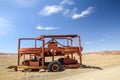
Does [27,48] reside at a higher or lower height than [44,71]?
higher

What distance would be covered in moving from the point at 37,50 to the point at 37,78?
17.7ft

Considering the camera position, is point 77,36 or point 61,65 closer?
point 61,65

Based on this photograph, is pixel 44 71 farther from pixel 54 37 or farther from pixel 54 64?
pixel 54 37

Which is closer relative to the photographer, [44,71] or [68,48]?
[44,71]

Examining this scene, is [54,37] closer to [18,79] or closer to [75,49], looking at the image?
[75,49]

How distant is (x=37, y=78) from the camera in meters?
15.8

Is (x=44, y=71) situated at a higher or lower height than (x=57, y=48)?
lower

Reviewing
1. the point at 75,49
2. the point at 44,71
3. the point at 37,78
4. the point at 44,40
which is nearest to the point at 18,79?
the point at 37,78

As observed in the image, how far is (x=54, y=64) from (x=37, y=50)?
7.21ft

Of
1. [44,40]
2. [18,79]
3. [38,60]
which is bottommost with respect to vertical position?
[18,79]

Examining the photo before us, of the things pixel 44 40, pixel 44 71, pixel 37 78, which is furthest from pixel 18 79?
pixel 44 40

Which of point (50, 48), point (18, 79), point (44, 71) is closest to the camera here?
point (18, 79)

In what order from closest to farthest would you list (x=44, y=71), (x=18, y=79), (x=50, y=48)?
(x=18, y=79) < (x=44, y=71) < (x=50, y=48)

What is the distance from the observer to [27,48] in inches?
824
